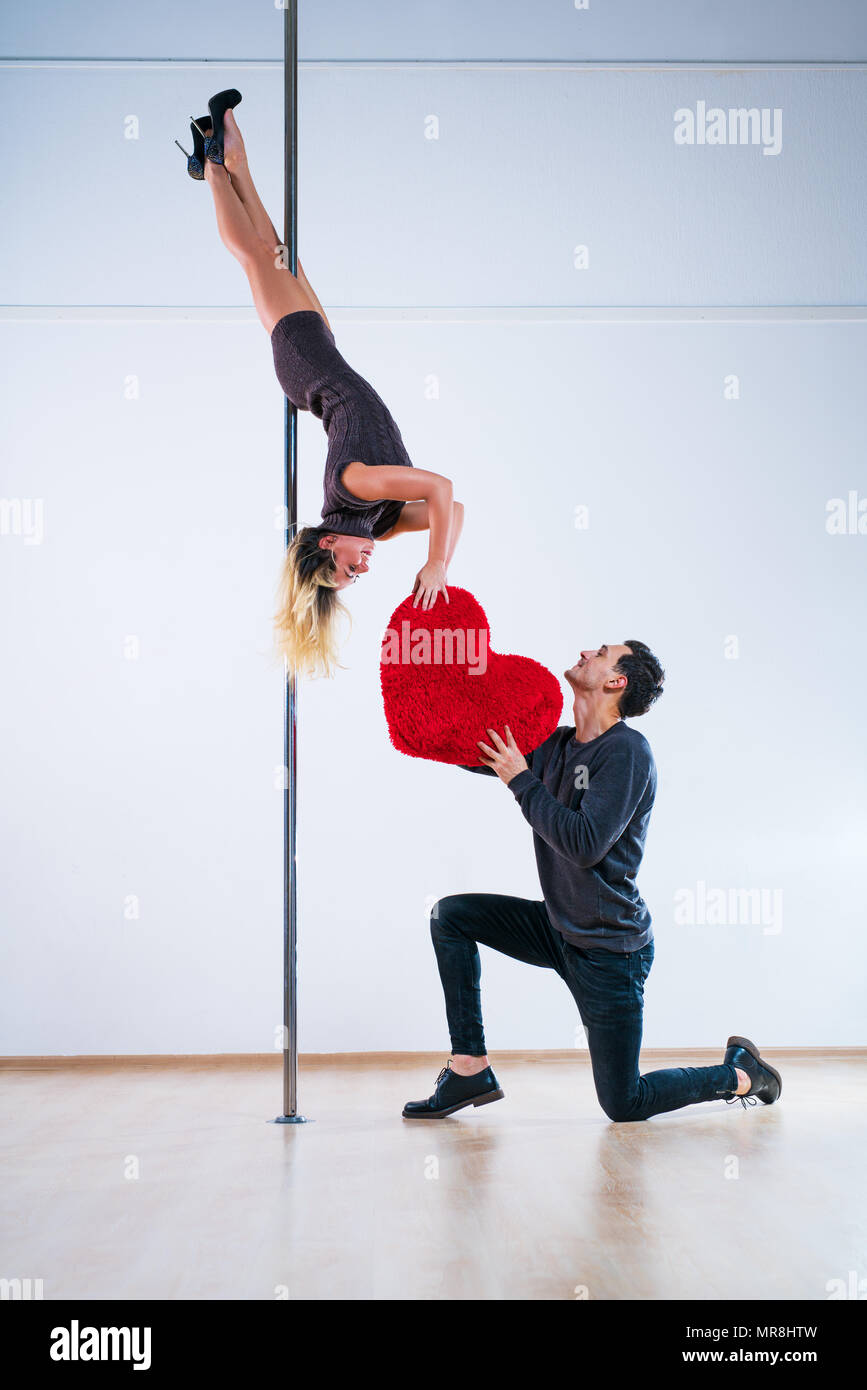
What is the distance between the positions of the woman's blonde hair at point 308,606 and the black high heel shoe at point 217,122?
888 millimetres

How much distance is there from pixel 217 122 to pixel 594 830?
1.89 m

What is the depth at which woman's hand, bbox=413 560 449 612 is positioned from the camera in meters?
2.29

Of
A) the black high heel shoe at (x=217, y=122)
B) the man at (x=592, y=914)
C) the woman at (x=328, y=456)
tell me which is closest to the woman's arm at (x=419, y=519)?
the woman at (x=328, y=456)

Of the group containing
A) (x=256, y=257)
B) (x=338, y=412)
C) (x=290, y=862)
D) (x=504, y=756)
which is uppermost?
(x=256, y=257)

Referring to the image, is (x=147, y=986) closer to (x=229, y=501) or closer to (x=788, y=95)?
(x=229, y=501)

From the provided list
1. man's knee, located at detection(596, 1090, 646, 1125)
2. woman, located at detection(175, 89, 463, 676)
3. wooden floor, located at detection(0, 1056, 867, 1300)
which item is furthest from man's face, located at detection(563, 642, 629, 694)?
wooden floor, located at detection(0, 1056, 867, 1300)

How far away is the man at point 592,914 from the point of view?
2.76 metres

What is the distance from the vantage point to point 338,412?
7.63 ft

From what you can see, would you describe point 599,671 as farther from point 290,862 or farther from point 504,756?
point 290,862

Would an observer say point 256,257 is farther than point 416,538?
No

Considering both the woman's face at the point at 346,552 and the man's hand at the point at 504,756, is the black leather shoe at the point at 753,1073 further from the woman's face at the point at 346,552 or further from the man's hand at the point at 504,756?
the woman's face at the point at 346,552

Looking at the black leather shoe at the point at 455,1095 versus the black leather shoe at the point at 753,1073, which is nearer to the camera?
the black leather shoe at the point at 455,1095

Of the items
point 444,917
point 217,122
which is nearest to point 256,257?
point 217,122
